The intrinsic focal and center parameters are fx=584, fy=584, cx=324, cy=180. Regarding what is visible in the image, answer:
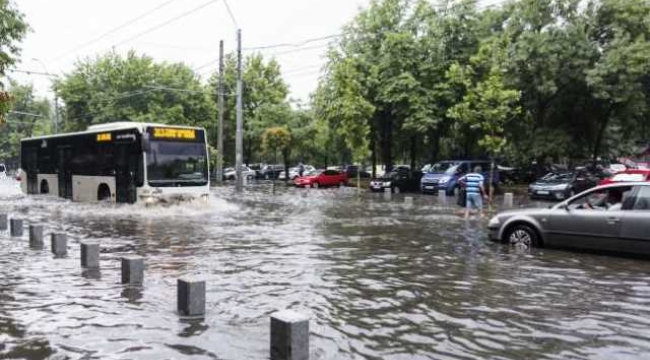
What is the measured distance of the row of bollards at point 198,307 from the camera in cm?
512

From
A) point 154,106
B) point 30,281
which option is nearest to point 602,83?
point 30,281

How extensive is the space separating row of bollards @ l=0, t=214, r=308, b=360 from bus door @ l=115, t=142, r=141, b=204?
8.36 m

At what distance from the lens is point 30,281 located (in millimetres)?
8727

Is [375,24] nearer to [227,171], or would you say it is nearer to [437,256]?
[227,171]

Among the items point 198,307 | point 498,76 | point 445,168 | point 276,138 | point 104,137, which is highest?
point 498,76

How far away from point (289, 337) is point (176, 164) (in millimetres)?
15521

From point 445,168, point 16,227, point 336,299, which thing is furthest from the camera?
point 445,168

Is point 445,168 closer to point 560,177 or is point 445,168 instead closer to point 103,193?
point 560,177

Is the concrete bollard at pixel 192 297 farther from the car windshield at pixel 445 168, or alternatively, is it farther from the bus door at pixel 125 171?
the car windshield at pixel 445 168

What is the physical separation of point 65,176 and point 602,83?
25491mm

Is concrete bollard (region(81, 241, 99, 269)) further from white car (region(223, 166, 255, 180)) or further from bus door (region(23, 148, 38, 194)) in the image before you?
white car (region(223, 166, 255, 180))

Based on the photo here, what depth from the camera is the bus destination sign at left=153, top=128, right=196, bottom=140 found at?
1953 centimetres

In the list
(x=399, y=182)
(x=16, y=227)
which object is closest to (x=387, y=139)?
(x=399, y=182)

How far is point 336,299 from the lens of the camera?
7.76 metres
